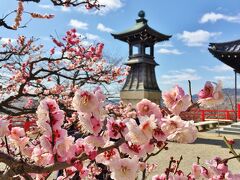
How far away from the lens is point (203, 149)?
40.2ft

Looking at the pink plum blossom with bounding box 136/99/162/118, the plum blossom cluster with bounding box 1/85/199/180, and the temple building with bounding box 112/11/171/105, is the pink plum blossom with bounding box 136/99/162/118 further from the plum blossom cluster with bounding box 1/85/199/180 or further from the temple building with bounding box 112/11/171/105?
the temple building with bounding box 112/11/171/105

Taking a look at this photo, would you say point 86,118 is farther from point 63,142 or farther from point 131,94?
point 131,94

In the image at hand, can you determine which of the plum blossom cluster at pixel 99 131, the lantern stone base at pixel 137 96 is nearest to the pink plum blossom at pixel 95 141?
the plum blossom cluster at pixel 99 131

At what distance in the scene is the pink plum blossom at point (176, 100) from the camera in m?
1.66

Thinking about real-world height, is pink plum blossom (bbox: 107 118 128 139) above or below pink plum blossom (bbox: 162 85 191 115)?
below

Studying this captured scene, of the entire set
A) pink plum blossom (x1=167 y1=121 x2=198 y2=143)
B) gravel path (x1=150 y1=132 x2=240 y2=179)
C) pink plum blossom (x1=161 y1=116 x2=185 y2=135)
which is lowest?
gravel path (x1=150 y1=132 x2=240 y2=179)

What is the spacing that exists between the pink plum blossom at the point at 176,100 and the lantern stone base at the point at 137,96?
18.2 metres

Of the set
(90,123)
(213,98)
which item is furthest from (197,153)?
(90,123)

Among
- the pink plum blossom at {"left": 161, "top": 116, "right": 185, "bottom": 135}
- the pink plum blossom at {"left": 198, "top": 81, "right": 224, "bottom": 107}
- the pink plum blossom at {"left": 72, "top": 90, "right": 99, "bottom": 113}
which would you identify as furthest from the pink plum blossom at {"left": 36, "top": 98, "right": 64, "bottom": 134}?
the pink plum blossom at {"left": 198, "top": 81, "right": 224, "bottom": 107}

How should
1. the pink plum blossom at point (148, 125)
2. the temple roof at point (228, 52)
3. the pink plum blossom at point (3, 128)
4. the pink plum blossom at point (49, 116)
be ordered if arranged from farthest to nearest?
the temple roof at point (228, 52) → the pink plum blossom at point (3, 128) → the pink plum blossom at point (148, 125) → the pink plum blossom at point (49, 116)

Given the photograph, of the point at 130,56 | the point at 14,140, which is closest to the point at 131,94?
the point at 130,56

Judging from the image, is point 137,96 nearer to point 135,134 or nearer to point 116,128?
point 116,128

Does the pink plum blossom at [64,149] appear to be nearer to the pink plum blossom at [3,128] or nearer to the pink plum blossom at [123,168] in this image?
the pink plum blossom at [123,168]

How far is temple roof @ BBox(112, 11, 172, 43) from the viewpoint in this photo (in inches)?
802
